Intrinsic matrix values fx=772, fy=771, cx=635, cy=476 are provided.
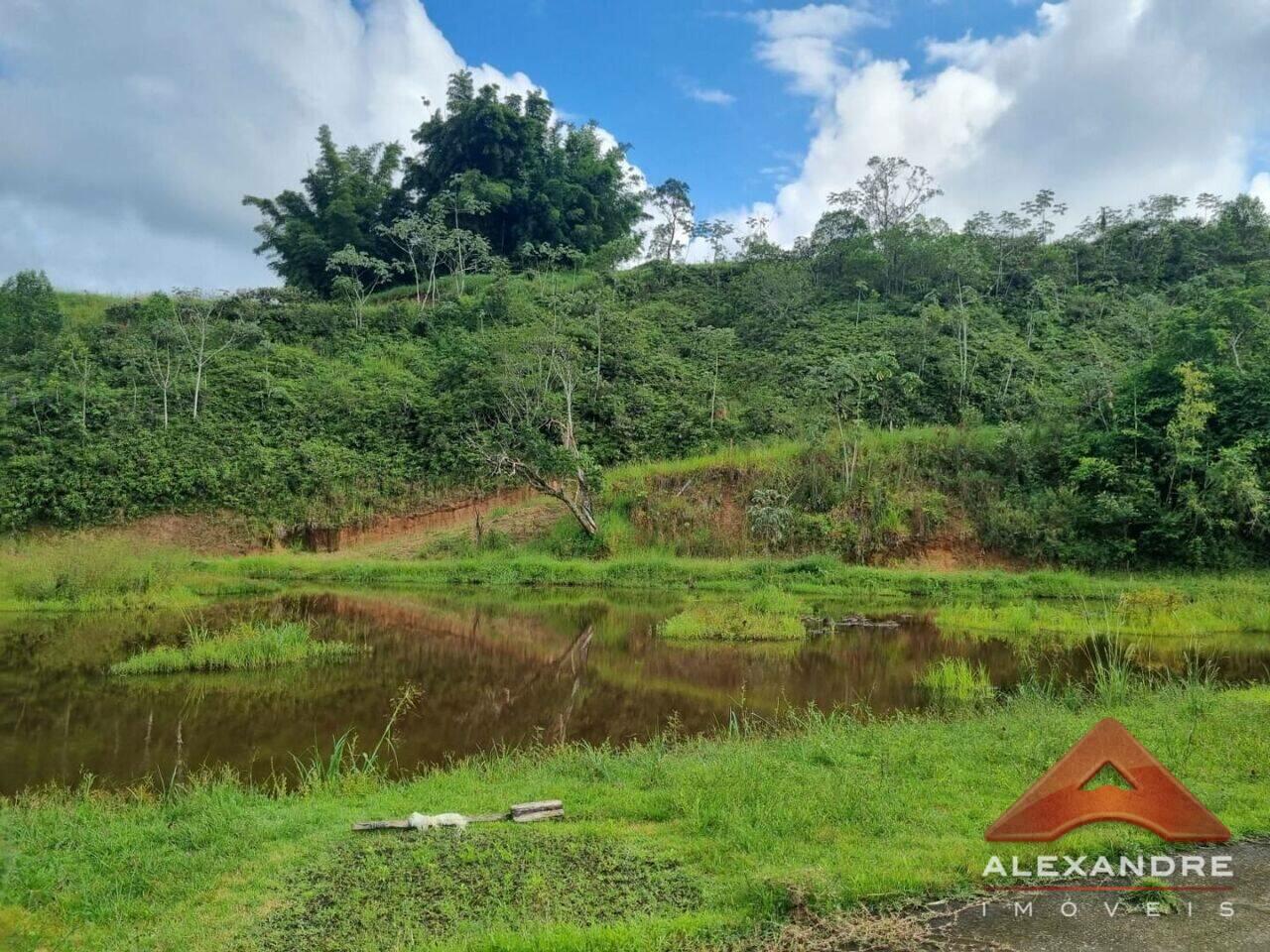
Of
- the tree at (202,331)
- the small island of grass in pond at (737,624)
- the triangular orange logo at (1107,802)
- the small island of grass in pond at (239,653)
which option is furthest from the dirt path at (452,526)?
the triangular orange logo at (1107,802)

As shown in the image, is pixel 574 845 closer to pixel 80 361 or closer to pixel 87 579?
pixel 87 579

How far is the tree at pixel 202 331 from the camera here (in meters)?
36.4

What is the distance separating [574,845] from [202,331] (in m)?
37.5

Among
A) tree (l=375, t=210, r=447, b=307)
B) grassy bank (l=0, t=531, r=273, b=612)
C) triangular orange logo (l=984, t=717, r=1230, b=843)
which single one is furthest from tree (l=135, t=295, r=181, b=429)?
triangular orange logo (l=984, t=717, r=1230, b=843)

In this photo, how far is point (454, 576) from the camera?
25891 millimetres

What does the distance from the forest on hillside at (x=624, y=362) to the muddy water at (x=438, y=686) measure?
501 inches

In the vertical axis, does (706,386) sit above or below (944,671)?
above

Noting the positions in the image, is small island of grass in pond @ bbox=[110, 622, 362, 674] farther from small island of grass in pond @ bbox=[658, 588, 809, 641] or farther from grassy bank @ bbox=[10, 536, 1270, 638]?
grassy bank @ bbox=[10, 536, 1270, 638]

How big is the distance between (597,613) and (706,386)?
846 inches

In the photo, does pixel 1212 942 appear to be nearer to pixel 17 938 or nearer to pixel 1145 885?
pixel 1145 885

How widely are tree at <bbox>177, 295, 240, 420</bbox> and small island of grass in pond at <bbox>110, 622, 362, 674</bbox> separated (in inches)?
963

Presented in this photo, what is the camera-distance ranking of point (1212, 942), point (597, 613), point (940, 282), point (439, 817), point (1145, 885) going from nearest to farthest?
point (1212, 942), point (1145, 885), point (439, 817), point (597, 613), point (940, 282)

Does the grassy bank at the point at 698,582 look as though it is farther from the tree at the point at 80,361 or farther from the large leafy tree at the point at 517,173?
the large leafy tree at the point at 517,173

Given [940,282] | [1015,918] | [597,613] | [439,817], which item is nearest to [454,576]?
[597,613]
